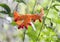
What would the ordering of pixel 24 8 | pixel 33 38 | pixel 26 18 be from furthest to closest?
pixel 24 8, pixel 33 38, pixel 26 18

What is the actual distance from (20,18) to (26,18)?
0.08 ft

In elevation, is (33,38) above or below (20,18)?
below

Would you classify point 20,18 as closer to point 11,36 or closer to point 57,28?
point 11,36

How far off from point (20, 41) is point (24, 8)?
233 millimetres

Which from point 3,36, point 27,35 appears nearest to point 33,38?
point 27,35

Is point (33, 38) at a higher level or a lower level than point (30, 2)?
lower

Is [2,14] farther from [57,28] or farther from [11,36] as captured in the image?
[57,28]

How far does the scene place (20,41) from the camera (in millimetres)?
1011

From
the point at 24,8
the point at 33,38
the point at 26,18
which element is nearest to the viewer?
the point at 26,18

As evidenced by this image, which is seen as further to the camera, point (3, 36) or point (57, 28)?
point (57, 28)

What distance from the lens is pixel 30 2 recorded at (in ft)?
4.05

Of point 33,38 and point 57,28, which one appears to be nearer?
point 33,38

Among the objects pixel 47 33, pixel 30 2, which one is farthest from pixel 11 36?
pixel 30 2

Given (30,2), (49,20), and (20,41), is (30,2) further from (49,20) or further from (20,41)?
(20,41)
